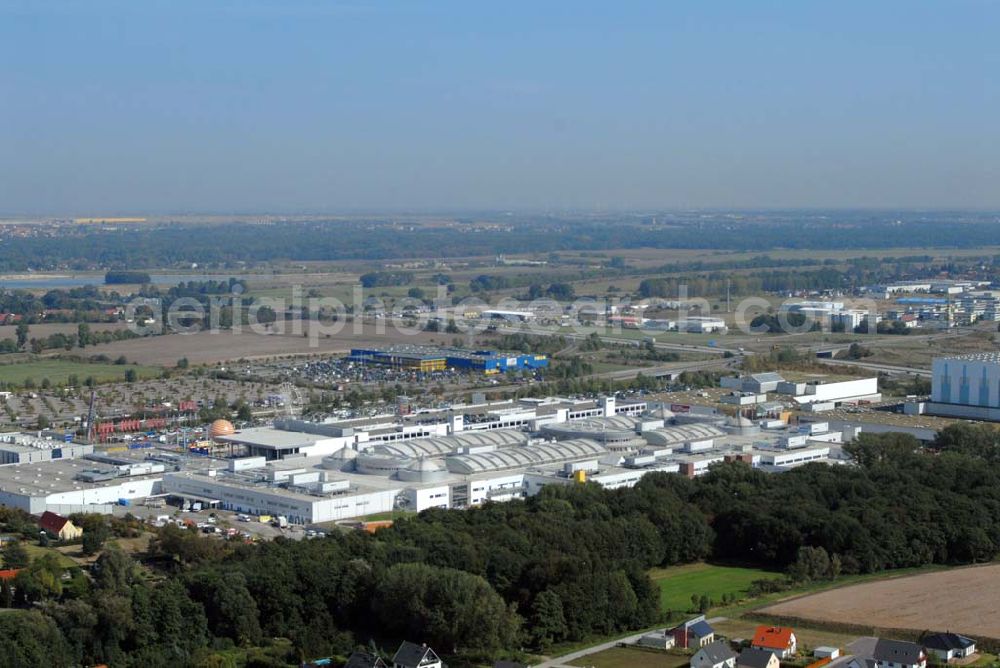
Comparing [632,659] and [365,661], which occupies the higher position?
[365,661]

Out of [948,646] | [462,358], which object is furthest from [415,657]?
[462,358]

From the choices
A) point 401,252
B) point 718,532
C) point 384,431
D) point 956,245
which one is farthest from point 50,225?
point 718,532

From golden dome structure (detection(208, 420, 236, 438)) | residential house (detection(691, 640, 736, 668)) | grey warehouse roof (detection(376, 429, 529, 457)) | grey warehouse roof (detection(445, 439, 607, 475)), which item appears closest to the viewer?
residential house (detection(691, 640, 736, 668))

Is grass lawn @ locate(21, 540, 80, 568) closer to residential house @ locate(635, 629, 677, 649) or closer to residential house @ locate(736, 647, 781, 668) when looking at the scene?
residential house @ locate(635, 629, 677, 649)

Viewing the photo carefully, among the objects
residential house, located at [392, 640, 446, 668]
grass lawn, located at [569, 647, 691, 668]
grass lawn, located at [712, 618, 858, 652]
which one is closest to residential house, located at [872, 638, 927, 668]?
grass lawn, located at [712, 618, 858, 652]

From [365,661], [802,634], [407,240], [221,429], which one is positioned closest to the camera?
[365,661]

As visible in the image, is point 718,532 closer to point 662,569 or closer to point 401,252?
point 662,569

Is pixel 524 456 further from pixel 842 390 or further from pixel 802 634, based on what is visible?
pixel 842 390
